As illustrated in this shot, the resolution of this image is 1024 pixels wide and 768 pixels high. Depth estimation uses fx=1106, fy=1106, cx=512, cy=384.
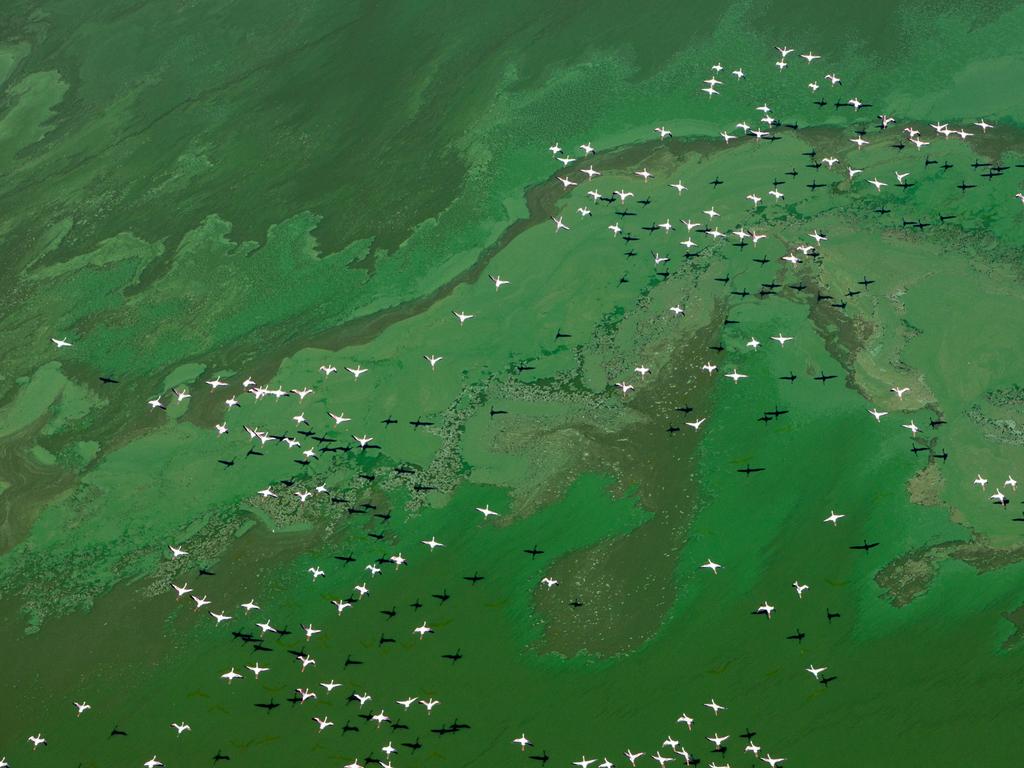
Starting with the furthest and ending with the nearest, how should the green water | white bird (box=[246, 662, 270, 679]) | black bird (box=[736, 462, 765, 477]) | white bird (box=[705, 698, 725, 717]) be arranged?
black bird (box=[736, 462, 765, 477]), white bird (box=[246, 662, 270, 679]), the green water, white bird (box=[705, 698, 725, 717])

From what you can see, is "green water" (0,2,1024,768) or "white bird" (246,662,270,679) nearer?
"green water" (0,2,1024,768)

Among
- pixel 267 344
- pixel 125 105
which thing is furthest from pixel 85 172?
pixel 267 344

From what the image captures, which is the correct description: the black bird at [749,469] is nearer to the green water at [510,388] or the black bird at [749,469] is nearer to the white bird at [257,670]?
the green water at [510,388]

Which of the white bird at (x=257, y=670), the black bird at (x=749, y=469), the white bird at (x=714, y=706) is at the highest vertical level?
the white bird at (x=257, y=670)

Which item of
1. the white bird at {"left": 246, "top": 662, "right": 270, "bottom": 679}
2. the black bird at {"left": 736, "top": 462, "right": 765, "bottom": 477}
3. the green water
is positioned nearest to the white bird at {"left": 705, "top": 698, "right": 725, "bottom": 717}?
the green water

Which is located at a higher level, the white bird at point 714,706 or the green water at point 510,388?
the green water at point 510,388

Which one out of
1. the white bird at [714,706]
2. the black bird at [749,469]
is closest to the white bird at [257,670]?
the white bird at [714,706]

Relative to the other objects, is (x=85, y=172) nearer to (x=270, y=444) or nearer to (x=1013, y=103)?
(x=270, y=444)

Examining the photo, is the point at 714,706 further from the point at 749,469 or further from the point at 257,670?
the point at 257,670

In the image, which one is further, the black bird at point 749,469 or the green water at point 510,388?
the black bird at point 749,469

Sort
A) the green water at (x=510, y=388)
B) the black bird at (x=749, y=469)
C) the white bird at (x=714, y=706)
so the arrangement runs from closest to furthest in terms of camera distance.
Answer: the white bird at (x=714, y=706), the green water at (x=510, y=388), the black bird at (x=749, y=469)

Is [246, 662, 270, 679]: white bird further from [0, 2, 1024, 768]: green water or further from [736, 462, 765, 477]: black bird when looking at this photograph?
[736, 462, 765, 477]: black bird
